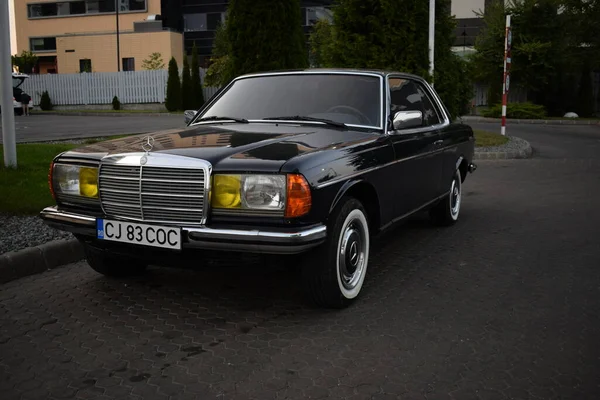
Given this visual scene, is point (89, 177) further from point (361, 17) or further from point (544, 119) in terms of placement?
point (544, 119)

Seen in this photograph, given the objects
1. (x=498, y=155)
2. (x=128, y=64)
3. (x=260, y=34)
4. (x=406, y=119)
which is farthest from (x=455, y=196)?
(x=128, y=64)

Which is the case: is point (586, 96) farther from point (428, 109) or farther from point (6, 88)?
point (6, 88)

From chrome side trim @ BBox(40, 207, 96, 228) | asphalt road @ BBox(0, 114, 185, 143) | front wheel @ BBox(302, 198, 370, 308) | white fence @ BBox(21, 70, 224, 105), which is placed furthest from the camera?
white fence @ BBox(21, 70, 224, 105)

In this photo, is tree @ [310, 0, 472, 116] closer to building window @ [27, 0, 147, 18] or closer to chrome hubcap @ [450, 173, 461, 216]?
chrome hubcap @ [450, 173, 461, 216]

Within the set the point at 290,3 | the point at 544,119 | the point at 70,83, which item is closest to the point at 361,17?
the point at 290,3

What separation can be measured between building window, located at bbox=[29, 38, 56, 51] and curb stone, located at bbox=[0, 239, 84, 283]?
61683mm

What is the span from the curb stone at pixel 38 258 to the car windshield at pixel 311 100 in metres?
1.63

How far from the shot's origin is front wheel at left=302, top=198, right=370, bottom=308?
4066 millimetres

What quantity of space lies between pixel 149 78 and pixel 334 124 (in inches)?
1401

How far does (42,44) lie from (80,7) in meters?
5.13

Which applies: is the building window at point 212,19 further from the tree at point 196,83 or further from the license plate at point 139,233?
the license plate at point 139,233

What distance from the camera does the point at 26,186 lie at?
25.0ft

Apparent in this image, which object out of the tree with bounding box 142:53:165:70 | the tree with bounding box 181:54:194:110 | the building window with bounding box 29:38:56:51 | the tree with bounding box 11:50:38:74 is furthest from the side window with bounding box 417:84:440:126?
the building window with bounding box 29:38:56:51

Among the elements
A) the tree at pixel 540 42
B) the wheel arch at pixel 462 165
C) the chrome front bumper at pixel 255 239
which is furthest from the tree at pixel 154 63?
the chrome front bumper at pixel 255 239
